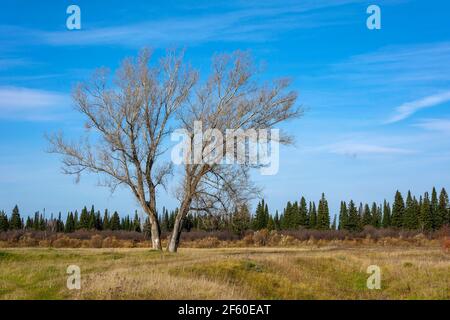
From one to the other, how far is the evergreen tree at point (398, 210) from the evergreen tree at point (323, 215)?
11.1 meters

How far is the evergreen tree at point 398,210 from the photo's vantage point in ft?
291

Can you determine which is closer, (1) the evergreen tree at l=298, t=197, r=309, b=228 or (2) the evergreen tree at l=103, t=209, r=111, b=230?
(1) the evergreen tree at l=298, t=197, r=309, b=228

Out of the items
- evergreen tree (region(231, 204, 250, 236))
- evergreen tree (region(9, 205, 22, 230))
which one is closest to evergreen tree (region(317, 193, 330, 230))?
evergreen tree (region(9, 205, 22, 230))

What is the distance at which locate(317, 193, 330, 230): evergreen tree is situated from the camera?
8719 centimetres

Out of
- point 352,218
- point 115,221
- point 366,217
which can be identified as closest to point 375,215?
point 366,217

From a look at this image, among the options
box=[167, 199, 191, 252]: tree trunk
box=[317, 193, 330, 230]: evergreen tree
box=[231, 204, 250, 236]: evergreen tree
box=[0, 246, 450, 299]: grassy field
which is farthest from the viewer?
box=[317, 193, 330, 230]: evergreen tree

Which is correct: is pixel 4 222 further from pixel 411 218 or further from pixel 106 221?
pixel 411 218

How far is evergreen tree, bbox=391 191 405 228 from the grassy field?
71.1m

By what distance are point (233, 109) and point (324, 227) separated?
62.5 m

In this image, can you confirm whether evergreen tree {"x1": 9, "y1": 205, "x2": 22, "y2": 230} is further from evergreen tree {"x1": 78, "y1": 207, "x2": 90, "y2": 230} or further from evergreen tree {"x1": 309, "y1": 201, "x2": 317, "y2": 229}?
evergreen tree {"x1": 309, "y1": 201, "x2": 317, "y2": 229}

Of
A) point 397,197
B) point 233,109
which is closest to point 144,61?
point 233,109

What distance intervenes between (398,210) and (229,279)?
79.3 m
